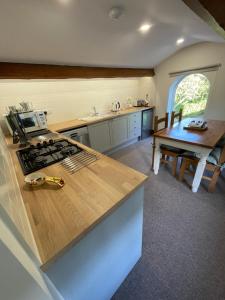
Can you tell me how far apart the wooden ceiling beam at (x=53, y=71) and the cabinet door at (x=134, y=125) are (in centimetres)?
99

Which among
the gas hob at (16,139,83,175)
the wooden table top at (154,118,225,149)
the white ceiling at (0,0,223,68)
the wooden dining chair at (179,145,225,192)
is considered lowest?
the wooden dining chair at (179,145,225,192)

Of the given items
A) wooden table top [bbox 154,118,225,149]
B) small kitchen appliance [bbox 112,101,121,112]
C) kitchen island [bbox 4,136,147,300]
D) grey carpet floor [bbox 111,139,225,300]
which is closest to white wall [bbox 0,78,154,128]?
small kitchen appliance [bbox 112,101,121,112]

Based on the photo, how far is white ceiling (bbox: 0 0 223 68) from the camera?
1.30 m

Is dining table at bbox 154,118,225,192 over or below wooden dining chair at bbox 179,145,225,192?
over

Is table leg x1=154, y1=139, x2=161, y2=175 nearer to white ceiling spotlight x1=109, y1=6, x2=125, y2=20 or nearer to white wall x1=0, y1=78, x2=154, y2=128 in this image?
white ceiling spotlight x1=109, y1=6, x2=125, y2=20

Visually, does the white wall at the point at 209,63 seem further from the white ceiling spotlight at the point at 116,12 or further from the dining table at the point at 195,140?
the white ceiling spotlight at the point at 116,12

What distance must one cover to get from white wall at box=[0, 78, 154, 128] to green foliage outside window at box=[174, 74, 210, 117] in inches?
33.0

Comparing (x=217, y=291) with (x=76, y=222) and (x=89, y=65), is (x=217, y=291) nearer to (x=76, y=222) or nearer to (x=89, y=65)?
(x=76, y=222)

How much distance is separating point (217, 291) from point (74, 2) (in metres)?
2.72

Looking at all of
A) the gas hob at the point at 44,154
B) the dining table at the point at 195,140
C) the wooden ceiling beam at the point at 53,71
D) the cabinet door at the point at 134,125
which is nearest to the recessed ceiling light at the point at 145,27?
the wooden ceiling beam at the point at 53,71

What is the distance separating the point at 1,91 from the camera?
216 centimetres

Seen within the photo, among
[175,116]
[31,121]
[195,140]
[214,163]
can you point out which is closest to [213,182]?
[214,163]

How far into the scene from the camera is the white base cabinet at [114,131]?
2855 millimetres

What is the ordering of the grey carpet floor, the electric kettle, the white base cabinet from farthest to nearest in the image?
the electric kettle, the white base cabinet, the grey carpet floor
